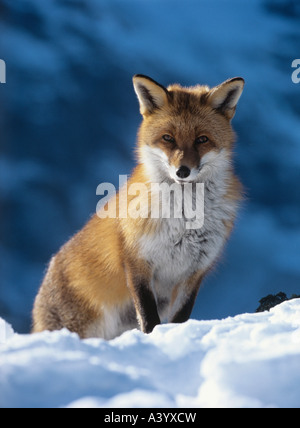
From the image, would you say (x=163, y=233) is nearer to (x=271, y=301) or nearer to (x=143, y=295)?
(x=143, y=295)

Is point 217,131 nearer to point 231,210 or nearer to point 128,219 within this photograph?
point 231,210

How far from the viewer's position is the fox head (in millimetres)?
3580

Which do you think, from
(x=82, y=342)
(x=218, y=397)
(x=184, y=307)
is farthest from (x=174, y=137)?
(x=218, y=397)

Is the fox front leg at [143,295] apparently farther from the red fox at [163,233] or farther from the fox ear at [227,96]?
the fox ear at [227,96]

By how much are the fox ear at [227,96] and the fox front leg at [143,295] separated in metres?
1.50

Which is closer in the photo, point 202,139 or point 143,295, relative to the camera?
point 202,139

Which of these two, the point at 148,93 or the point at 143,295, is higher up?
the point at 148,93

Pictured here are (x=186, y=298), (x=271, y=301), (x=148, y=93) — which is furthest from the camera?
(x=271, y=301)

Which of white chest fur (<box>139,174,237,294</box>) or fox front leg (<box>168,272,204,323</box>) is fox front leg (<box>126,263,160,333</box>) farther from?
fox front leg (<box>168,272,204,323</box>)

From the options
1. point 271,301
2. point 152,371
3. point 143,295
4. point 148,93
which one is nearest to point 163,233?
point 143,295

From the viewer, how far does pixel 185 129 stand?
364 cm

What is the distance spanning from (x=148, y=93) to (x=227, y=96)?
26.6 inches

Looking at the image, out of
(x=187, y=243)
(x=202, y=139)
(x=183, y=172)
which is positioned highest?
(x=202, y=139)
